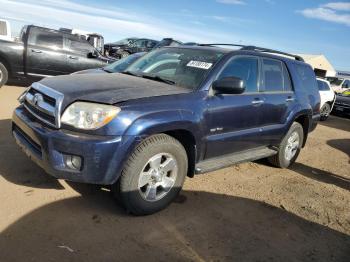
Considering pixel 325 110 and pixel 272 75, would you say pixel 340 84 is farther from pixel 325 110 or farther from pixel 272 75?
pixel 272 75

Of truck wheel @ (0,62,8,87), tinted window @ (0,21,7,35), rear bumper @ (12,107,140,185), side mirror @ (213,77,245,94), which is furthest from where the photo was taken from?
tinted window @ (0,21,7,35)

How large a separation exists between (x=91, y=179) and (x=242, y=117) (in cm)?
215

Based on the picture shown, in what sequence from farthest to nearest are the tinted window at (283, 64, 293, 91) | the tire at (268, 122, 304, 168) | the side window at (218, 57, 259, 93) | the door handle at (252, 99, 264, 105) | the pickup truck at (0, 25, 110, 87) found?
the pickup truck at (0, 25, 110, 87)
the tire at (268, 122, 304, 168)
the tinted window at (283, 64, 293, 91)
the door handle at (252, 99, 264, 105)
the side window at (218, 57, 259, 93)

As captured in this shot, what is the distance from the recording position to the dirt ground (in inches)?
131

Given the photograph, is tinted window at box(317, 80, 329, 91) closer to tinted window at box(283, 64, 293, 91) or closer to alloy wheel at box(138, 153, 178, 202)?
tinted window at box(283, 64, 293, 91)

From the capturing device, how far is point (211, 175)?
553 cm

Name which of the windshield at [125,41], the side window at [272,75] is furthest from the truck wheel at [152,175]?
the windshield at [125,41]

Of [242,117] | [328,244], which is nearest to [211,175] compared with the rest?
[242,117]

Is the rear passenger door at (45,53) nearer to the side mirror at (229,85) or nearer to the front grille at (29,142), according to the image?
the front grille at (29,142)

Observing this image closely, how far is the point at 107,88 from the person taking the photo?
154 inches

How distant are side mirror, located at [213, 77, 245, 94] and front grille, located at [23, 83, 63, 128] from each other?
5.65 feet

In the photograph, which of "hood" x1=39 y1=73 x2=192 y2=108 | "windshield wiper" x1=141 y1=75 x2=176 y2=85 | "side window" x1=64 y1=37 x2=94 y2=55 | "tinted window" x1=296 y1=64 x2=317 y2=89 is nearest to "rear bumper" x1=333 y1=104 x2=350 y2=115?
"tinted window" x1=296 y1=64 x2=317 y2=89

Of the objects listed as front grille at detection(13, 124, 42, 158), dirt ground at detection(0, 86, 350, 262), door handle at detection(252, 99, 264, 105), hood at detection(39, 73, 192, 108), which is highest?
hood at detection(39, 73, 192, 108)

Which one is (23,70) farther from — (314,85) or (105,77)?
(314,85)
